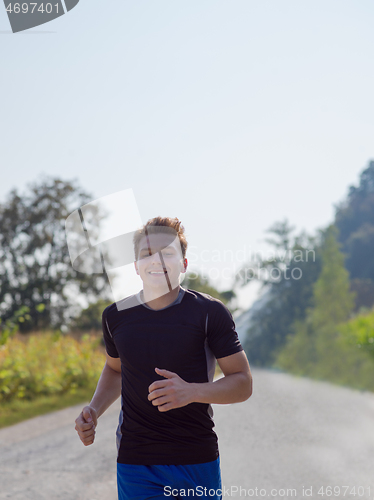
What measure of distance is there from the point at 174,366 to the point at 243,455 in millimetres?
5374

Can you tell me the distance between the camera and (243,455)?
279 inches

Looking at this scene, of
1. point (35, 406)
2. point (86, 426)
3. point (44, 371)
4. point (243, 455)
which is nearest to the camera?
point (86, 426)

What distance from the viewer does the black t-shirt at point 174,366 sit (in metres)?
2.29

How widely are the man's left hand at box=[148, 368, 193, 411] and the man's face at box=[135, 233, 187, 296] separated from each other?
0.47 m

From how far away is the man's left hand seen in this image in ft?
6.74

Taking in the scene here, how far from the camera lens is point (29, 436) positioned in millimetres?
8391

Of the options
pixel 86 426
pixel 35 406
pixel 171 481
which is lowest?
pixel 35 406

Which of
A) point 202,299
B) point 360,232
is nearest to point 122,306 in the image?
point 202,299

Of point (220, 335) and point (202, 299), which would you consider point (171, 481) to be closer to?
point (220, 335)

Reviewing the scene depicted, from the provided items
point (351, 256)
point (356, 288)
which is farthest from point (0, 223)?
point (351, 256)

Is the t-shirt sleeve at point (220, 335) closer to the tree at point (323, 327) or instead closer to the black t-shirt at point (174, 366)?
the black t-shirt at point (174, 366)

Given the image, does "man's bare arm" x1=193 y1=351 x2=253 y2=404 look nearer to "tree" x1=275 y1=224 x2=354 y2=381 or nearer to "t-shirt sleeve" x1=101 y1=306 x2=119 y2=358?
"t-shirt sleeve" x1=101 y1=306 x2=119 y2=358

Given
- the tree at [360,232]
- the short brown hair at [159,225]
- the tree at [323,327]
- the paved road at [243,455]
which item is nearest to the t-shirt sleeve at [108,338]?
the short brown hair at [159,225]

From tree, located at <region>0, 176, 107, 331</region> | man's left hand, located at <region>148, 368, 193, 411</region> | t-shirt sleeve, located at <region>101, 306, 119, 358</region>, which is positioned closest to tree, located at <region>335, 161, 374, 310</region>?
tree, located at <region>0, 176, 107, 331</region>
